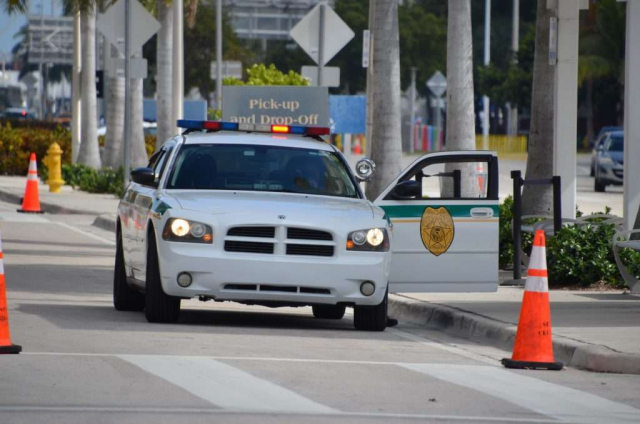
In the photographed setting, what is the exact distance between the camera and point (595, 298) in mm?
14383

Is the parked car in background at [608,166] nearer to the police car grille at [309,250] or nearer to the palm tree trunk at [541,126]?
the palm tree trunk at [541,126]

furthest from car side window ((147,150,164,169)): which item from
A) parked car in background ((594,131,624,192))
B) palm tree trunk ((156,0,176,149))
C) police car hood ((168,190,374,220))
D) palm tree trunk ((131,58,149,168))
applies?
parked car in background ((594,131,624,192))

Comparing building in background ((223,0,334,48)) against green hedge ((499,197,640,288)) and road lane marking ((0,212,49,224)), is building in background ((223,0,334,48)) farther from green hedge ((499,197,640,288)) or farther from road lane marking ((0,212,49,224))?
green hedge ((499,197,640,288))

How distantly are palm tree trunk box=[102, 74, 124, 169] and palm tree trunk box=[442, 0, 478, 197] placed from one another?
18170 mm

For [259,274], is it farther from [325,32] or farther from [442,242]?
[325,32]

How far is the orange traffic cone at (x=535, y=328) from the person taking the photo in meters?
10.3

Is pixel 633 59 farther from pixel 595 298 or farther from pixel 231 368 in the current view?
pixel 231 368

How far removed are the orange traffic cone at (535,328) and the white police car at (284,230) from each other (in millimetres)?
1721

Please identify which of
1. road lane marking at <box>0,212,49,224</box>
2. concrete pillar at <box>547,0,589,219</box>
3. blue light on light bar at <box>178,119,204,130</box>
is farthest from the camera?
road lane marking at <box>0,212,49,224</box>

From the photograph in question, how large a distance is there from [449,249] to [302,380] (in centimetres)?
400

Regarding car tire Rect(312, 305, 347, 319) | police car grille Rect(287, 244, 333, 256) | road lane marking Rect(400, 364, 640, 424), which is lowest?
road lane marking Rect(400, 364, 640, 424)

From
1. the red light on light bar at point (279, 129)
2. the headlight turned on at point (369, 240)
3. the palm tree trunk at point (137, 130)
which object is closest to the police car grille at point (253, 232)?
the headlight turned on at point (369, 240)

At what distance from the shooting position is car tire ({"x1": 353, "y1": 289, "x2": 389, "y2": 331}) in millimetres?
12102

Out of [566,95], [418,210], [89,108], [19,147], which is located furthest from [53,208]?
[418,210]
